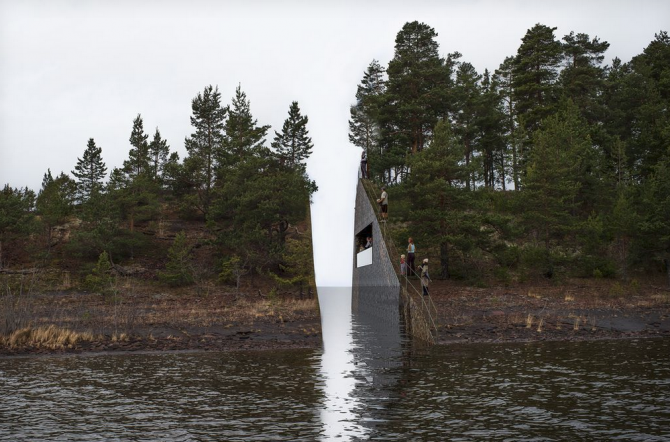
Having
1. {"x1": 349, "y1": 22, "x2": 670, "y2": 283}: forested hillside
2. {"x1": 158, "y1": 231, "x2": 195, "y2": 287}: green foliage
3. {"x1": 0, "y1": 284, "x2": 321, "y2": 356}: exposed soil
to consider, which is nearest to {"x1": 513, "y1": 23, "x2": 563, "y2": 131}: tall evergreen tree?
{"x1": 349, "y1": 22, "x2": 670, "y2": 283}: forested hillside

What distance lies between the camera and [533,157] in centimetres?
4116

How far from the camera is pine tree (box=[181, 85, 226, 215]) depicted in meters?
56.5

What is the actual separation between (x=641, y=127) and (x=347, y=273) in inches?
1252

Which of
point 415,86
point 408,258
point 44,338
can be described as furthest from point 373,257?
point 415,86

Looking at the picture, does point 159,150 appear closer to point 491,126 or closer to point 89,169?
point 89,169

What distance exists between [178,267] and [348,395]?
111 feet

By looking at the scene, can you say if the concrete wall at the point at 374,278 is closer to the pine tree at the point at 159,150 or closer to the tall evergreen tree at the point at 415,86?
the tall evergreen tree at the point at 415,86

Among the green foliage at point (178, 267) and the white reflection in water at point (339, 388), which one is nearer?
the white reflection in water at point (339, 388)

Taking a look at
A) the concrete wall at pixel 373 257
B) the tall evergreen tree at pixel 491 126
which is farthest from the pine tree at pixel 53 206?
the tall evergreen tree at pixel 491 126

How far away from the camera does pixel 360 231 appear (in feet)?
131

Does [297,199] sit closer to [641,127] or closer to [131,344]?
[131,344]

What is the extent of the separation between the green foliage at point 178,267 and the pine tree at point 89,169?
87.2 ft

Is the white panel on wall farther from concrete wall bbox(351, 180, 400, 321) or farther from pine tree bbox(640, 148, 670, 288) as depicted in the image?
pine tree bbox(640, 148, 670, 288)

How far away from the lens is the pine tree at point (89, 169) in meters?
66.5
